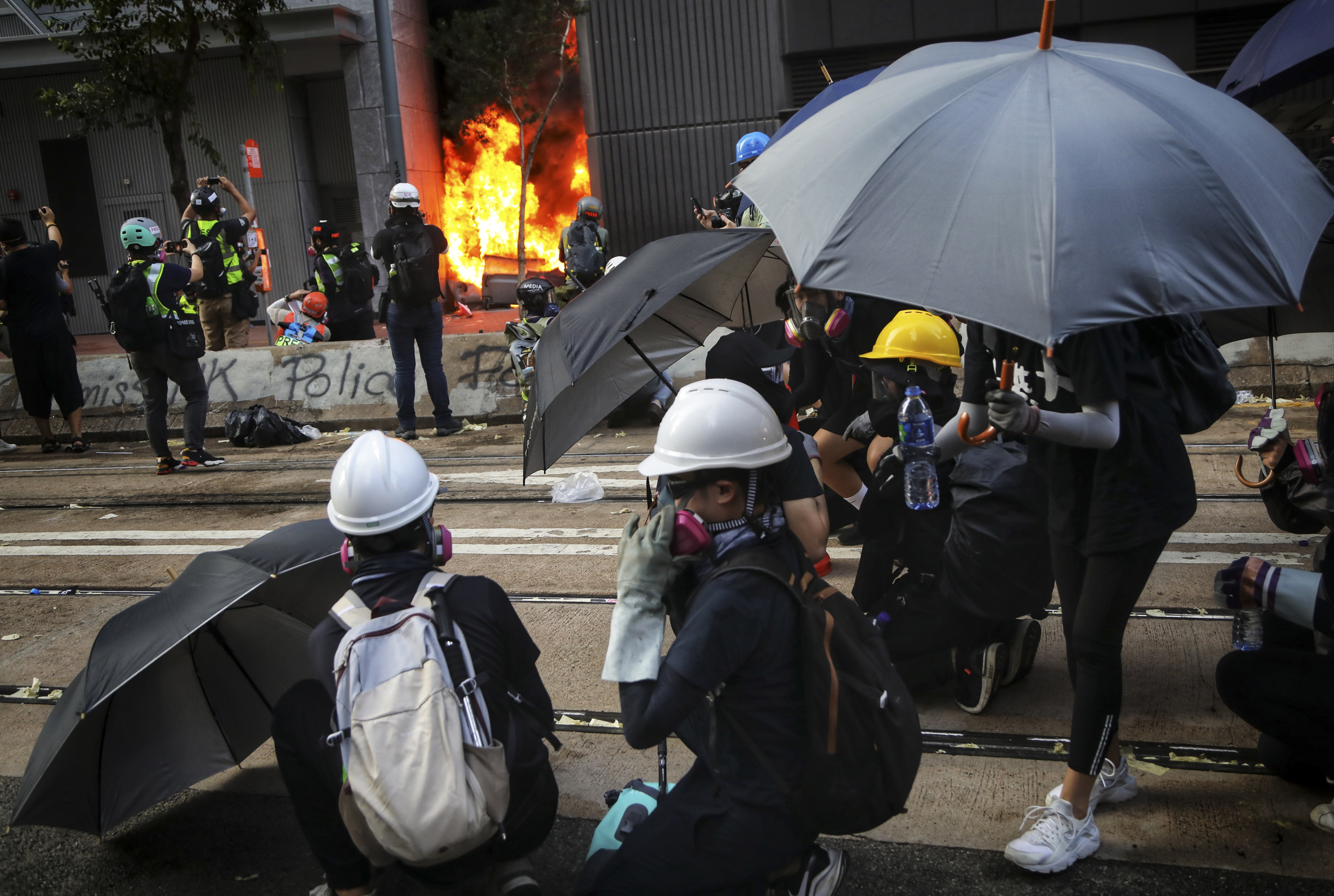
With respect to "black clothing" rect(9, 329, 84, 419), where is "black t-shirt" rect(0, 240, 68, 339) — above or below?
above

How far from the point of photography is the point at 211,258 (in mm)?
10391

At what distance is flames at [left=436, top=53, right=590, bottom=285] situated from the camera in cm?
2122

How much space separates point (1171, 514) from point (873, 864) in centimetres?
128

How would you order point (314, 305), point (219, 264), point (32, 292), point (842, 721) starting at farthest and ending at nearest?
point (314, 305)
point (219, 264)
point (32, 292)
point (842, 721)

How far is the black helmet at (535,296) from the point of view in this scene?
9.55 m

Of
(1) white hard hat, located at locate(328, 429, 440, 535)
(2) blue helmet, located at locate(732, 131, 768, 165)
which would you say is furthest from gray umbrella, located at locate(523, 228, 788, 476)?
(2) blue helmet, located at locate(732, 131, 768, 165)

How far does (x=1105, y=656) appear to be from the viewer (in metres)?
2.81

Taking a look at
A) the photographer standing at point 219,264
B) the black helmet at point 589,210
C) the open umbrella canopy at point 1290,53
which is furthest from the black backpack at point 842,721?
the black helmet at point 589,210

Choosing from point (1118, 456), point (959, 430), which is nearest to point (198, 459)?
point (959, 430)

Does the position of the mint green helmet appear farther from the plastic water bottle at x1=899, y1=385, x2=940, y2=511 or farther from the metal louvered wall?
the metal louvered wall

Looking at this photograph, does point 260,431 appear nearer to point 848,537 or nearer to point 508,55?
point 848,537

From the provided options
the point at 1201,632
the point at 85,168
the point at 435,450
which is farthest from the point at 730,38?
the point at 1201,632

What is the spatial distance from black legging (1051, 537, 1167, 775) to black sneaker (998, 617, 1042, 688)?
0.89m

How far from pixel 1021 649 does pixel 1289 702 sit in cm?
98
